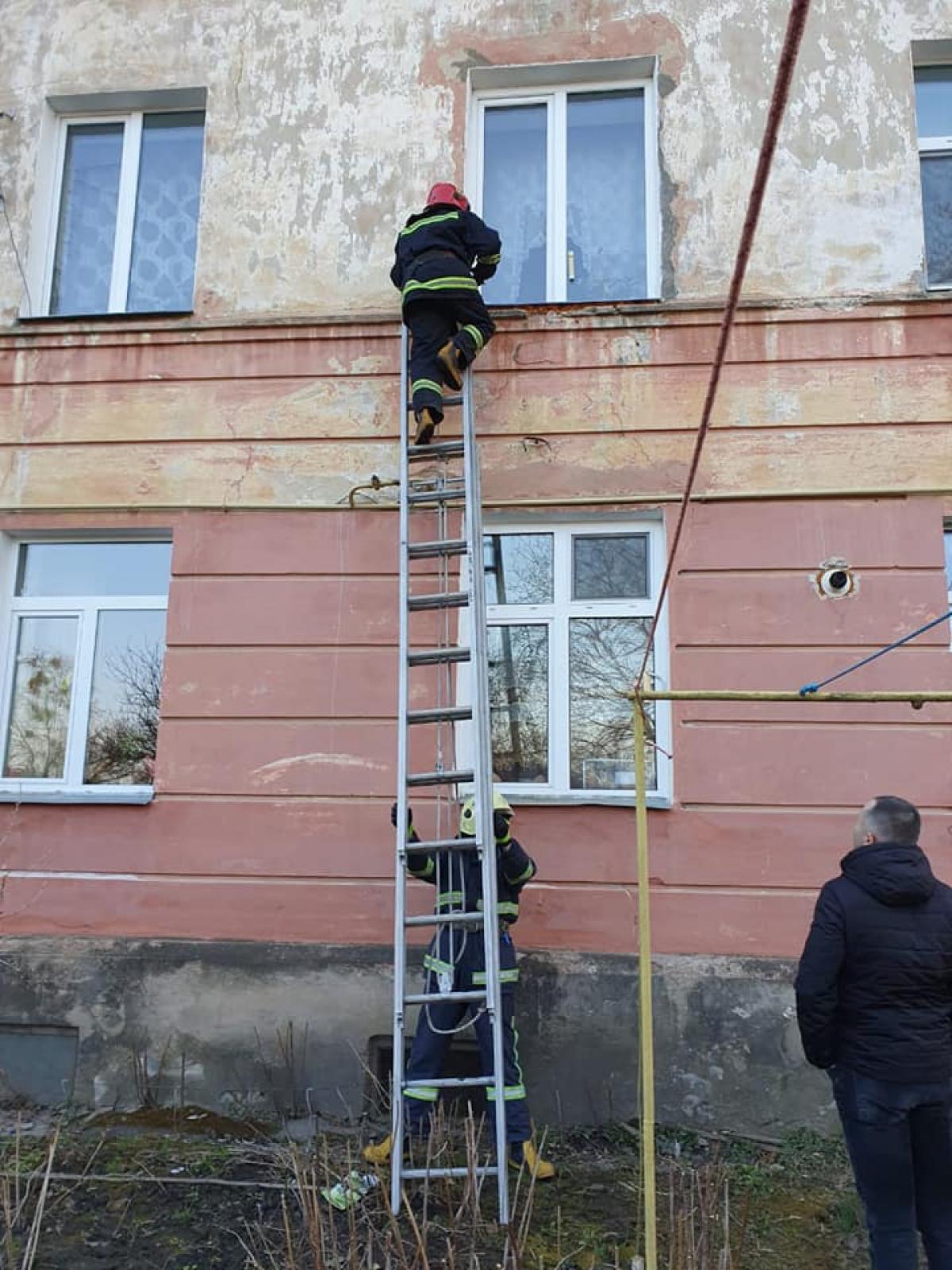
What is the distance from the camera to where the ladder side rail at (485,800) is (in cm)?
385

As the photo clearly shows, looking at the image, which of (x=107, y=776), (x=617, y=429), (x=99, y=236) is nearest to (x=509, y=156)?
(x=617, y=429)

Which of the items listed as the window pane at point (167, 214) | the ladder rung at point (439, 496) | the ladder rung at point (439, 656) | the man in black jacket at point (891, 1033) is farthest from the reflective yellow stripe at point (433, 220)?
the man in black jacket at point (891, 1033)

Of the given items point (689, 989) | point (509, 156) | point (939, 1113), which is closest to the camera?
point (939, 1113)

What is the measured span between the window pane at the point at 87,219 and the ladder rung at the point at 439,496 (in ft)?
8.69

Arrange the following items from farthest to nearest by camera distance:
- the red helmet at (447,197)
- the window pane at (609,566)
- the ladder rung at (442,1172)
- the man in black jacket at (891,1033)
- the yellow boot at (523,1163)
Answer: the window pane at (609,566)
the red helmet at (447,197)
the yellow boot at (523,1163)
the ladder rung at (442,1172)
the man in black jacket at (891,1033)

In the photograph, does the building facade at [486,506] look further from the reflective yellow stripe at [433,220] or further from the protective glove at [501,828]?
the protective glove at [501,828]

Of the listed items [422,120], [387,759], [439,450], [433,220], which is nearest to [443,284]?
[433,220]

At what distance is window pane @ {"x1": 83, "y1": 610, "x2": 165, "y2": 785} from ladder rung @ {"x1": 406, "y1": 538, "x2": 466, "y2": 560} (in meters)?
1.68

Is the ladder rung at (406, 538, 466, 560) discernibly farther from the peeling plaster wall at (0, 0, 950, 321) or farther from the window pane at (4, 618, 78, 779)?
the window pane at (4, 618, 78, 779)

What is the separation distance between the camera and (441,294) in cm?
538

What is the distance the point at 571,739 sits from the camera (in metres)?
5.62

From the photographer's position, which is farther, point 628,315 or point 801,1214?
point 628,315

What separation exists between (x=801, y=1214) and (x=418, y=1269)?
5.68 feet

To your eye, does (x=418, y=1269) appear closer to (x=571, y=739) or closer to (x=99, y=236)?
(x=571, y=739)
